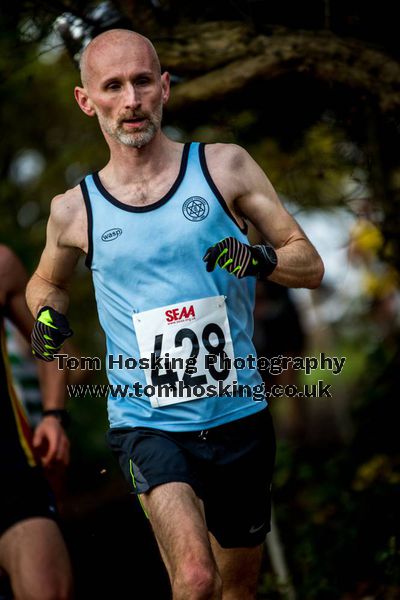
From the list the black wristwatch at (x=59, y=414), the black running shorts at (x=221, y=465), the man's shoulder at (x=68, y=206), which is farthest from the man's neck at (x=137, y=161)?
the black wristwatch at (x=59, y=414)

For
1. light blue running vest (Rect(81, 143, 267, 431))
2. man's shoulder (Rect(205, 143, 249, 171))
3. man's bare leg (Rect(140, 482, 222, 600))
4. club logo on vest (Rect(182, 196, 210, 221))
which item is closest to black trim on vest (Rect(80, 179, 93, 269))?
light blue running vest (Rect(81, 143, 267, 431))

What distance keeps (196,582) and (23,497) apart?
1.38m

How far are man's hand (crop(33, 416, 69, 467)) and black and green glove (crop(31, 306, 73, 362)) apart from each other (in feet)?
3.15

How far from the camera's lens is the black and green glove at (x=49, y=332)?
407 cm

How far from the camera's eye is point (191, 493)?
3822mm

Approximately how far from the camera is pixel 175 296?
399 cm

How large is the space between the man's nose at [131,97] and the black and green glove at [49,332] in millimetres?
869

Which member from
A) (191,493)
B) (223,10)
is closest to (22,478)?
(191,493)

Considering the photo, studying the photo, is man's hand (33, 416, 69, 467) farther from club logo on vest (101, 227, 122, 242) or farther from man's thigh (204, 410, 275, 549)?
club logo on vest (101, 227, 122, 242)

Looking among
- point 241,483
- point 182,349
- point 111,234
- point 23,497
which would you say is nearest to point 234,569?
point 241,483

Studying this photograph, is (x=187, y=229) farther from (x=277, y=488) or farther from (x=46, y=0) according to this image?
(x=277, y=488)

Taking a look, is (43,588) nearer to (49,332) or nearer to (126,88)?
(49,332)

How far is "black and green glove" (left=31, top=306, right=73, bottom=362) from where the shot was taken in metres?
4.07

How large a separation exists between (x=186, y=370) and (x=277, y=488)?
281 centimetres
